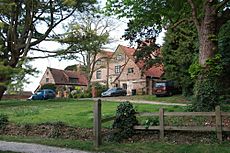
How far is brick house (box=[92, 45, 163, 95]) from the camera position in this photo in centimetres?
6038

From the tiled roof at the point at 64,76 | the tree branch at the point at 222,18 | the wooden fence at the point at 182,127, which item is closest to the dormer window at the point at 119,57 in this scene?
the tiled roof at the point at 64,76

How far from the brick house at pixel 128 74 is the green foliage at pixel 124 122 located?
42.8m

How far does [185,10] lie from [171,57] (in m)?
17.4

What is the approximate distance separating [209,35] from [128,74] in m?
50.8

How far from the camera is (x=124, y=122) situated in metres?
11.2

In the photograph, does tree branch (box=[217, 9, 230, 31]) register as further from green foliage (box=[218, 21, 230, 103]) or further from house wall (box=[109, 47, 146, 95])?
house wall (box=[109, 47, 146, 95])

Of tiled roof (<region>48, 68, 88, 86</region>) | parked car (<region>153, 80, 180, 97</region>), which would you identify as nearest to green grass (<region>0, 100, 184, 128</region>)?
parked car (<region>153, 80, 180, 97</region>)

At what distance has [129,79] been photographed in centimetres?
6400

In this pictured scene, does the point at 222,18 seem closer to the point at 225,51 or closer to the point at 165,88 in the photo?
the point at 225,51

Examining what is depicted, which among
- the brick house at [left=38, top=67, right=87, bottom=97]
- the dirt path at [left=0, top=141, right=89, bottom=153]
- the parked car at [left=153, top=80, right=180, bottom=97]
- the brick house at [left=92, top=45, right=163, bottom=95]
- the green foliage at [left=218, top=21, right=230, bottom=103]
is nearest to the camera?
the dirt path at [left=0, top=141, right=89, bottom=153]

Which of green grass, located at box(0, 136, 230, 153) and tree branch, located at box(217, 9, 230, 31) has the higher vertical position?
tree branch, located at box(217, 9, 230, 31)

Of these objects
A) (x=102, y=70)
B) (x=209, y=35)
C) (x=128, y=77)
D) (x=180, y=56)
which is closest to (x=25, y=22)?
(x=180, y=56)

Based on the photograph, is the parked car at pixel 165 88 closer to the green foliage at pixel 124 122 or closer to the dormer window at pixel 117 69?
the green foliage at pixel 124 122

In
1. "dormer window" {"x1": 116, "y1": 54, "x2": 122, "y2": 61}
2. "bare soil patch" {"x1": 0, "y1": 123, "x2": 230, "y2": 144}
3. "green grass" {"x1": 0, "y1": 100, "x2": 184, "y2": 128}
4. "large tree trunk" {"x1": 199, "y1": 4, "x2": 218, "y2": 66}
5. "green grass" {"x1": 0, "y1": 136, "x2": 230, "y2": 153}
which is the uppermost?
"dormer window" {"x1": 116, "y1": 54, "x2": 122, "y2": 61}
